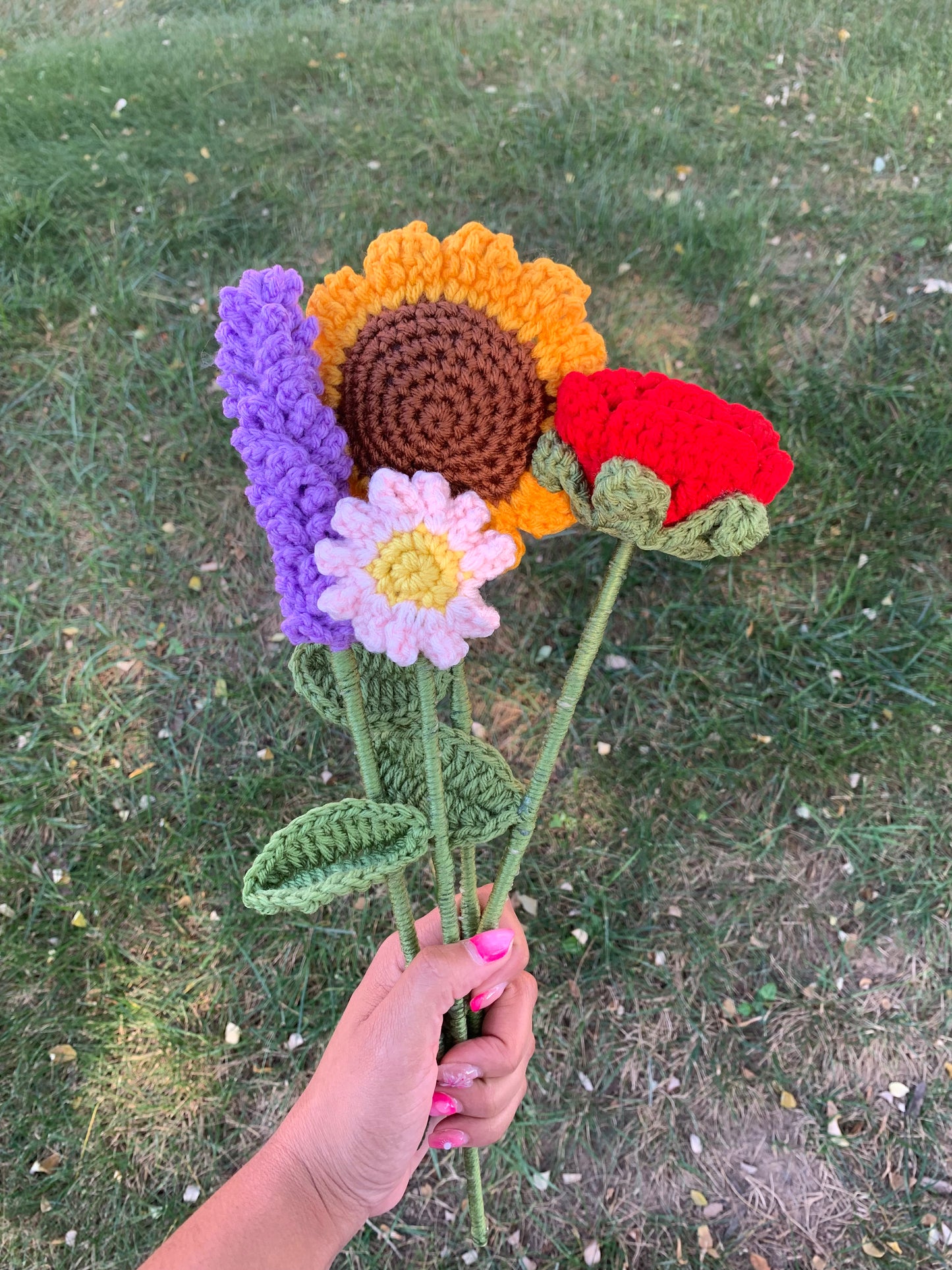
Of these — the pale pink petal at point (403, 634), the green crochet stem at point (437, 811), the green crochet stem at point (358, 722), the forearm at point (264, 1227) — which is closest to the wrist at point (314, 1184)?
the forearm at point (264, 1227)

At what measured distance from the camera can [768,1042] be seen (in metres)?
1.62

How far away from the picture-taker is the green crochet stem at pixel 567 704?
2.94ft

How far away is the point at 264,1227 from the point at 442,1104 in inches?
11.7

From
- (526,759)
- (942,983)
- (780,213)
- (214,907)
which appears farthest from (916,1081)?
(780,213)

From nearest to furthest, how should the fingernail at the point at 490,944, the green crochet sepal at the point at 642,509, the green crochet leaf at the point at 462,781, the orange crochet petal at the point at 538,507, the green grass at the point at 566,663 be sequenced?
the green crochet sepal at the point at 642,509 < the orange crochet petal at the point at 538,507 < the green crochet leaf at the point at 462,781 < the fingernail at the point at 490,944 < the green grass at the point at 566,663

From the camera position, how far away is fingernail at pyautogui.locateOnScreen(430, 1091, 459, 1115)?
1.25m

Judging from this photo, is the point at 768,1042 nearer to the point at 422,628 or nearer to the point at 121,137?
the point at 422,628

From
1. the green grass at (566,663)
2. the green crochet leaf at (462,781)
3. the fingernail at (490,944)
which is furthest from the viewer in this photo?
the green grass at (566,663)

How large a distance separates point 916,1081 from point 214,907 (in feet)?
4.93

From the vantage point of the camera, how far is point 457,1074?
1.21 m

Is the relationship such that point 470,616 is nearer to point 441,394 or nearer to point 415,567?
point 415,567

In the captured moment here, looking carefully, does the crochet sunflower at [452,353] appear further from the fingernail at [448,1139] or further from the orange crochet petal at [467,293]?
the fingernail at [448,1139]

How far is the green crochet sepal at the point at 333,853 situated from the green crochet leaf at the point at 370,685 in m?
0.13

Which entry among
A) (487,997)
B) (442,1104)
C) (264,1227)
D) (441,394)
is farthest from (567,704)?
(264,1227)
